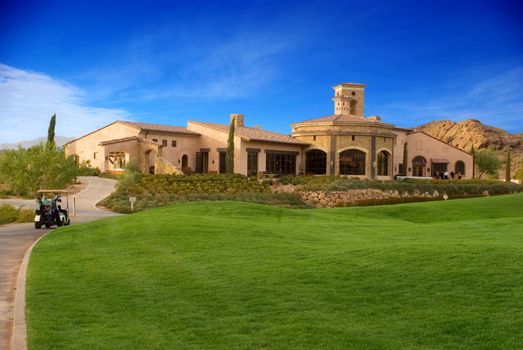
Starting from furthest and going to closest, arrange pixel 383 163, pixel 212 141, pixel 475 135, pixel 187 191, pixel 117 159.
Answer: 1. pixel 475 135
2. pixel 383 163
3. pixel 212 141
4. pixel 117 159
5. pixel 187 191

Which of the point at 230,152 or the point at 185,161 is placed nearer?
the point at 230,152

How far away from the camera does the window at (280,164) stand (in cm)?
5094

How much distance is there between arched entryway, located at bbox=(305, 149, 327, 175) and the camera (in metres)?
52.2

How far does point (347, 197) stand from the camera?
37.9 metres

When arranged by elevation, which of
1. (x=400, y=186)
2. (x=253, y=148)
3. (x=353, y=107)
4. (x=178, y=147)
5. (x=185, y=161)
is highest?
(x=353, y=107)

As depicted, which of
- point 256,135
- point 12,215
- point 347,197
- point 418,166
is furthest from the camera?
point 418,166

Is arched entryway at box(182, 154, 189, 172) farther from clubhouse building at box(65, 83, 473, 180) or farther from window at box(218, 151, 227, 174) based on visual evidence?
window at box(218, 151, 227, 174)

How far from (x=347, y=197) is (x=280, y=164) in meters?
14.8

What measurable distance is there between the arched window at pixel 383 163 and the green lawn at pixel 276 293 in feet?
130

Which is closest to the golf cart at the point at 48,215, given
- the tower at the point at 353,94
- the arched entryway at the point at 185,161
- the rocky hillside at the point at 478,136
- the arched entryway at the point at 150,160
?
the arched entryway at the point at 150,160

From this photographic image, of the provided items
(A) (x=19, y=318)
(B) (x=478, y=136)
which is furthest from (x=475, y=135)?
(A) (x=19, y=318)

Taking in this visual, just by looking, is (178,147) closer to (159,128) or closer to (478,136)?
(159,128)

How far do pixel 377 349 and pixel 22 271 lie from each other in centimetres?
808

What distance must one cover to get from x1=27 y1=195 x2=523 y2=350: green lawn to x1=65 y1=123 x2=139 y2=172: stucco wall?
3839 cm
